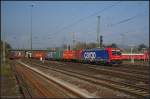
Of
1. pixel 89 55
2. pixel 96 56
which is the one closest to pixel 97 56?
pixel 96 56

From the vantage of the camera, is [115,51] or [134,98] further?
[115,51]

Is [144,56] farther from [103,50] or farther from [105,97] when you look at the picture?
[105,97]

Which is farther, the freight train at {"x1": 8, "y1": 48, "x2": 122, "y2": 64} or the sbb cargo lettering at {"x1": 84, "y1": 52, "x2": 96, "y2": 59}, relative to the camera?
the sbb cargo lettering at {"x1": 84, "y1": 52, "x2": 96, "y2": 59}

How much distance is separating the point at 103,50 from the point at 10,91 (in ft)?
111

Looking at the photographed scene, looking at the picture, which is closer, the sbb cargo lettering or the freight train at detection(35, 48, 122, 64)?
the freight train at detection(35, 48, 122, 64)

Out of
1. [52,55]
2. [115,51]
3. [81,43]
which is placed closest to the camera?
[115,51]

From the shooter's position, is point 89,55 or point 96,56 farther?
point 89,55

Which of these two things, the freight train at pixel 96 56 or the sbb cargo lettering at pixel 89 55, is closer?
the freight train at pixel 96 56

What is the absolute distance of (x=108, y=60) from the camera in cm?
4947

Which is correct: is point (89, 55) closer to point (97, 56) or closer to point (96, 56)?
point (96, 56)

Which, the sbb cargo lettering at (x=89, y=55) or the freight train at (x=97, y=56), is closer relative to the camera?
the freight train at (x=97, y=56)

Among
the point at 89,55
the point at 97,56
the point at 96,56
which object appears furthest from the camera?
the point at 89,55

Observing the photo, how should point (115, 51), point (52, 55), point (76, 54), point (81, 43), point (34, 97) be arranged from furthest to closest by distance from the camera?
point (81, 43)
point (52, 55)
point (76, 54)
point (115, 51)
point (34, 97)

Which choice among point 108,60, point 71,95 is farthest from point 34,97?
point 108,60
